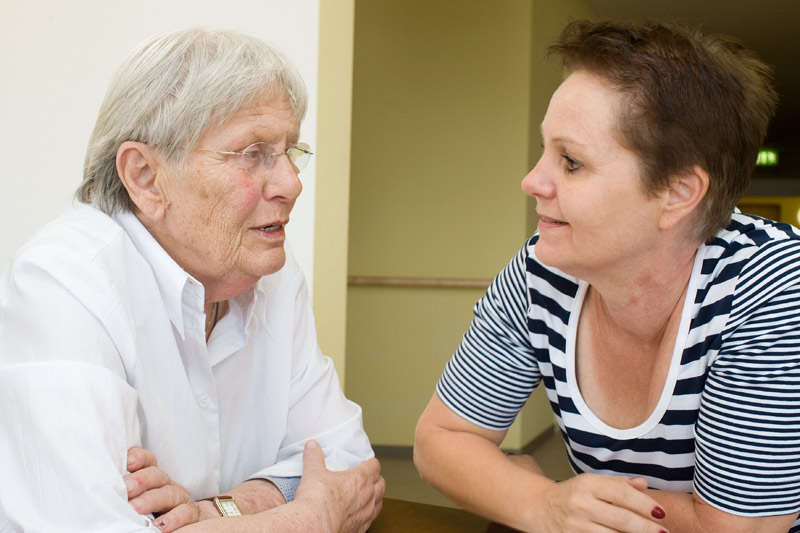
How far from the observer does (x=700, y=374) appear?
1245mm

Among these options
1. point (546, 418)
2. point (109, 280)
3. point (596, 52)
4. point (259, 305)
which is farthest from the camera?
point (546, 418)

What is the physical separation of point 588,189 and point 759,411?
42 centimetres

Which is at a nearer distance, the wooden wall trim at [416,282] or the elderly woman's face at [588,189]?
the elderly woman's face at [588,189]

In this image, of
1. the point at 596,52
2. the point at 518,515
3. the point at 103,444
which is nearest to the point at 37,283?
the point at 103,444

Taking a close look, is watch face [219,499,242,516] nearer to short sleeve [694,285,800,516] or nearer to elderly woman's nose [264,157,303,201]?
elderly woman's nose [264,157,303,201]

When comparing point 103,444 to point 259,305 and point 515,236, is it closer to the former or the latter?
point 259,305

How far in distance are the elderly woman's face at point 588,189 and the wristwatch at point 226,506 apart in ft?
2.11

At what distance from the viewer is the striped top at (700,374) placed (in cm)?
114

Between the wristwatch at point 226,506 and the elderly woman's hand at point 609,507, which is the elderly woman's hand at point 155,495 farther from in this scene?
the elderly woman's hand at point 609,507

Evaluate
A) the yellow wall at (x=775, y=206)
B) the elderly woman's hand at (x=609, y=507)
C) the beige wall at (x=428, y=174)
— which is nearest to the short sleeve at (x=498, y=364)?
the elderly woman's hand at (x=609, y=507)

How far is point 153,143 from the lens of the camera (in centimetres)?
127

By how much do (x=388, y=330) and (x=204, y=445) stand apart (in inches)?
156

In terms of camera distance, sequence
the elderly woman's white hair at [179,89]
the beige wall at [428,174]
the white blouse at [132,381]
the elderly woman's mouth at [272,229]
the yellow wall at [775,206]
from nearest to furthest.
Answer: the white blouse at [132,381]
the elderly woman's white hair at [179,89]
the elderly woman's mouth at [272,229]
the beige wall at [428,174]
the yellow wall at [775,206]

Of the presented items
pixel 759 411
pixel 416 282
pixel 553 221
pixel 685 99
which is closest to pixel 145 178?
pixel 553 221
